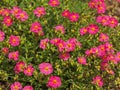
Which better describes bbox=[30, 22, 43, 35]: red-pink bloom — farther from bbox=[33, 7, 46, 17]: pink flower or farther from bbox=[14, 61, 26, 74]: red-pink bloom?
bbox=[14, 61, 26, 74]: red-pink bloom

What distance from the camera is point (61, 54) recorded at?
4.84 meters

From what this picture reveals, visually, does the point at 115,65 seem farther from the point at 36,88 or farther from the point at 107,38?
the point at 36,88

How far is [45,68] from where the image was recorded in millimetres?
4703

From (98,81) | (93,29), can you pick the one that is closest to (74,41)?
(93,29)

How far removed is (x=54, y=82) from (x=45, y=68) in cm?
20

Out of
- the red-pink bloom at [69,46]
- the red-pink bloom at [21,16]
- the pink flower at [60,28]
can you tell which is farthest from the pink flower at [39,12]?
the red-pink bloom at [69,46]

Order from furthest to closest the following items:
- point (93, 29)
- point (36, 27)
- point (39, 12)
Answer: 1. point (39, 12)
2. point (93, 29)
3. point (36, 27)

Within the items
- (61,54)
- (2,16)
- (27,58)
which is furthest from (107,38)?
(2,16)

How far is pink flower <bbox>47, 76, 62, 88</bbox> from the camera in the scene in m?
4.63

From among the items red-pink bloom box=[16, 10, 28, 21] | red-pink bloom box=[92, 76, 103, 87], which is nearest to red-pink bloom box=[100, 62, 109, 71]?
red-pink bloom box=[92, 76, 103, 87]

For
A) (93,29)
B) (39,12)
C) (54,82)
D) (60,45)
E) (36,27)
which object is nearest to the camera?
(54,82)

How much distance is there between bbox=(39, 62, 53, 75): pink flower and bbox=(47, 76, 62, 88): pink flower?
8 cm

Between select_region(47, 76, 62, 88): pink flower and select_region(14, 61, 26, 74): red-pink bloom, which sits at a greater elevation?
select_region(14, 61, 26, 74): red-pink bloom

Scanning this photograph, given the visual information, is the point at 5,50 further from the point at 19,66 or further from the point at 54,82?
the point at 54,82
